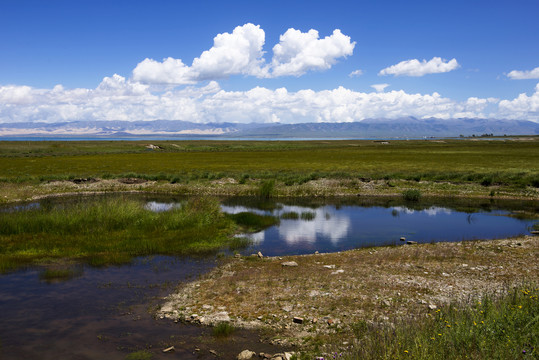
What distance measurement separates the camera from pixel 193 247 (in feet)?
69.1

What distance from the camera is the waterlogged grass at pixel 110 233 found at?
19.2m

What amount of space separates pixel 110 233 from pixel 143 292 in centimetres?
952

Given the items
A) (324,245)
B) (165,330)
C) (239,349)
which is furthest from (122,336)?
(324,245)

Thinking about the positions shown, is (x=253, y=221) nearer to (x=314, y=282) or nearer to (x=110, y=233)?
(x=110, y=233)

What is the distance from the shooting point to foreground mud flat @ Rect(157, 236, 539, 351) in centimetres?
1110

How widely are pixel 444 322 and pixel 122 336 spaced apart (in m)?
9.12

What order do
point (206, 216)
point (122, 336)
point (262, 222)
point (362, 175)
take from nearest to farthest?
point (122, 336), point (206, 216), point (262, 222), point (362, 175)

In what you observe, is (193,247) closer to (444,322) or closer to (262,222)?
(262,222)

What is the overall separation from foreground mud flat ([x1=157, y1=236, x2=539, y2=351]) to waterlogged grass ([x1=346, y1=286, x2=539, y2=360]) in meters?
0.89

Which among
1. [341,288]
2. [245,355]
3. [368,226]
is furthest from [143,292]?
[368,226]

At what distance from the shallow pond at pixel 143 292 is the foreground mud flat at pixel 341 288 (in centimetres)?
93

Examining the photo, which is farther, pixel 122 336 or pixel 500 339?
pixel 122 336

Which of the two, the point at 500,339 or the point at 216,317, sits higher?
the point at 500,339

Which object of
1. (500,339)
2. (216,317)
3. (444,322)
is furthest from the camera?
(216,317)
